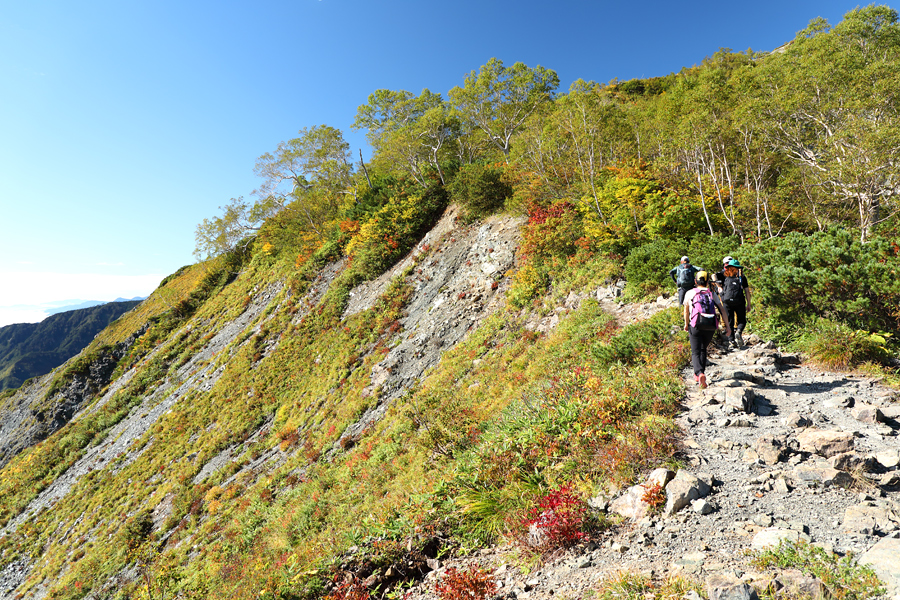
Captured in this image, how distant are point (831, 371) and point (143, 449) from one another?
121 ft

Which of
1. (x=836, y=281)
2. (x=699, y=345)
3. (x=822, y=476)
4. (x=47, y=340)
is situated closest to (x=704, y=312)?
(x=699, y=345)

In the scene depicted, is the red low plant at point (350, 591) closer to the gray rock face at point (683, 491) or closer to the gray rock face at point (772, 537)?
the gray rock face at point (683, 491)

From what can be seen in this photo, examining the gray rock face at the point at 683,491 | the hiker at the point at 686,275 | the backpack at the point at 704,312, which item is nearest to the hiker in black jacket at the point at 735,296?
the hiker at the point at 686,275

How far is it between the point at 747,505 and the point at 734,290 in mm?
5867

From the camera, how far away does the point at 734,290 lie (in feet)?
27.4

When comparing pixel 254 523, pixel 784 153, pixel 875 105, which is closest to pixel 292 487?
pixel 254 523

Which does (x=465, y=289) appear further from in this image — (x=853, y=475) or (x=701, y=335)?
(x=853, y=475)

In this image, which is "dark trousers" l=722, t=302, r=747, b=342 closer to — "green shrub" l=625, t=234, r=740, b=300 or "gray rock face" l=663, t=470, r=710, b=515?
"green shrub" l=625, t=234, r=740, b=300

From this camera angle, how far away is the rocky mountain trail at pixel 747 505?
345 centimetres

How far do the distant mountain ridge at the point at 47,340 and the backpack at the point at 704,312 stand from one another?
173m

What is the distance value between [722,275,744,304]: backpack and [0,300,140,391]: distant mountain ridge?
17331 cm

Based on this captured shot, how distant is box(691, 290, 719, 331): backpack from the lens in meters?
6.78

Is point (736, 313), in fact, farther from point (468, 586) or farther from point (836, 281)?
point (468, 586)

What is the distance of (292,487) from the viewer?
47.6ft
